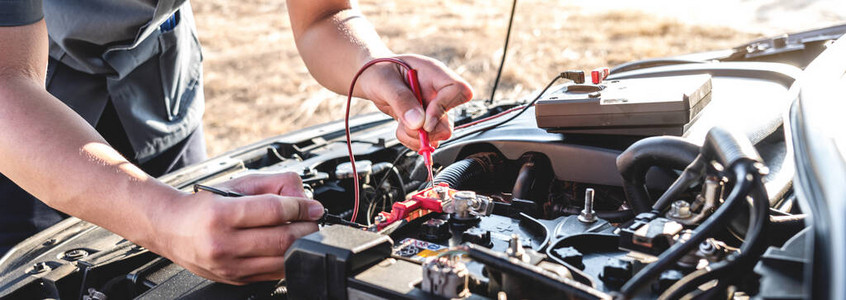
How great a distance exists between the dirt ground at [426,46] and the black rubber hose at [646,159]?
4.27m

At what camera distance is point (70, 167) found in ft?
3.04

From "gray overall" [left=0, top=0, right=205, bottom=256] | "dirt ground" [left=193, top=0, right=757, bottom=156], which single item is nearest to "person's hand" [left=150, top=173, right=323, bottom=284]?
"gray overall" [left=0, top=0, right=205, bottom=256]

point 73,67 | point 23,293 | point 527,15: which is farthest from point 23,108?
point 527,15

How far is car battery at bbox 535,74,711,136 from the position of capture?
3.77 ft

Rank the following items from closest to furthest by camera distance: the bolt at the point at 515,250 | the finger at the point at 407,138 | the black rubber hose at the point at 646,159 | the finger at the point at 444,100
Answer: the bolt at the point at 515,250, the black rubber hose at the point at 646,159, the finger at the point at 444,100, the finger at the point at 407,138

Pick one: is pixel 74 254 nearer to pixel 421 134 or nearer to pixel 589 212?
pixel 421 134

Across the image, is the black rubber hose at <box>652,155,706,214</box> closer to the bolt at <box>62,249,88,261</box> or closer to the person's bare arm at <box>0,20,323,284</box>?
the person's bare arm at <box>0,20,323,284</box>

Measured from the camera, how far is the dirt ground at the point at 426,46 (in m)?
5.81

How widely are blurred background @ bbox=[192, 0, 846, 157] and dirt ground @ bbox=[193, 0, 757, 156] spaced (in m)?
0.01

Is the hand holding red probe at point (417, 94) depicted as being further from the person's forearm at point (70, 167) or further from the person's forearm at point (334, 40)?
the person's forearm at point (70, 167)

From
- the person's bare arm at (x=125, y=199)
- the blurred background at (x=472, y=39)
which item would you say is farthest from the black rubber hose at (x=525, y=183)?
the blurred background at (x=472, y=39)

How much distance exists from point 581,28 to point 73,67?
278 inches

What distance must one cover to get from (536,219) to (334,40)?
2.17ft

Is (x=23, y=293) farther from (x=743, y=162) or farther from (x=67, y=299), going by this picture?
(x=743, y=162)
